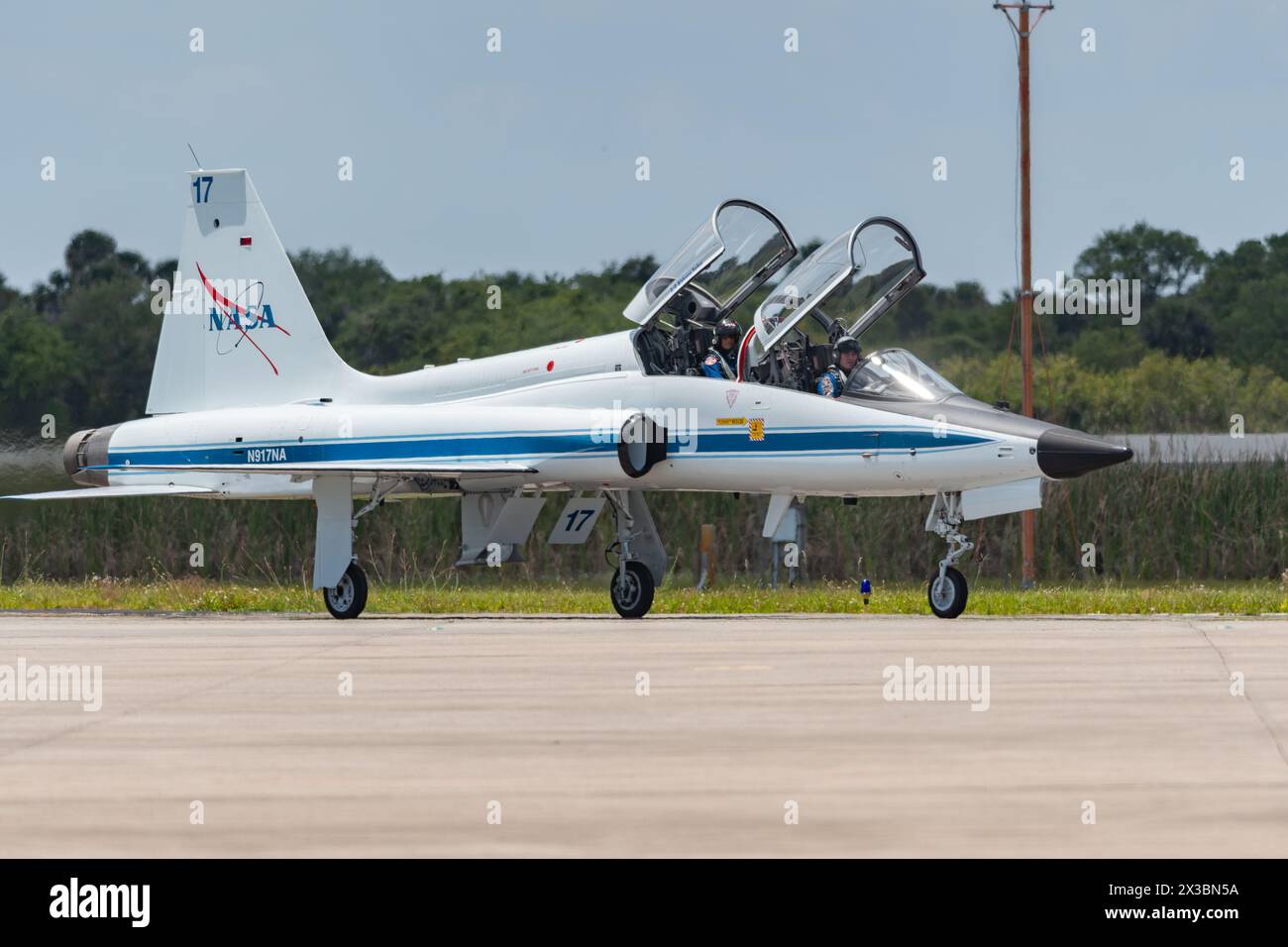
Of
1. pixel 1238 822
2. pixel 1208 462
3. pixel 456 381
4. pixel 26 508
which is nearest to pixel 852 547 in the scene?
pixel 1208 462

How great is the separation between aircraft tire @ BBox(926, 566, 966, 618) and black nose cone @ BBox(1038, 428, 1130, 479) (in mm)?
1379

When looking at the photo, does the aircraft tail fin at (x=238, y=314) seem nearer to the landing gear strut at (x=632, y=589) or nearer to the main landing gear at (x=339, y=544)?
the main landing gear at (x=339, y=544)

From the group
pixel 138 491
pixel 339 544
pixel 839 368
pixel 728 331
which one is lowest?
pixel 339 544

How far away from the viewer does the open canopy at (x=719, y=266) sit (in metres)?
18.4

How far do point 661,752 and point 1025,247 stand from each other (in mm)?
19934

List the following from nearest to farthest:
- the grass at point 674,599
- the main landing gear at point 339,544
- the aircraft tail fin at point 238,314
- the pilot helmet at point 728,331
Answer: the pilot helmet at point 728,331 → the main landing gear at point 339,544 → the grass at point 674,599 → the aircraft tail fin at point 238,314

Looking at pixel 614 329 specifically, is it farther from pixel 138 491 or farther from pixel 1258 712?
pixel 1258 712

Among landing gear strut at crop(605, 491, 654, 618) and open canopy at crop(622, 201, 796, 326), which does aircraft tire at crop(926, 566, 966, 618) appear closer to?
landing gear strut at crop(605, 491, 654, 618)

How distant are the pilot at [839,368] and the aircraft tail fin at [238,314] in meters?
6.08

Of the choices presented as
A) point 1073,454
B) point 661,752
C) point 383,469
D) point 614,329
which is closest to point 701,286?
point 383,469

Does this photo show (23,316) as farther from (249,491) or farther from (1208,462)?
(1208,462)

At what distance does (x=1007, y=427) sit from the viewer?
54.5 feet

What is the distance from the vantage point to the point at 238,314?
21.8 m

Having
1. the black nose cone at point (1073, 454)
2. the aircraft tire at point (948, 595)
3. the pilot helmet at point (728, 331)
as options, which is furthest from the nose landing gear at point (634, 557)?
the black nose cone at point (1073, 454)
